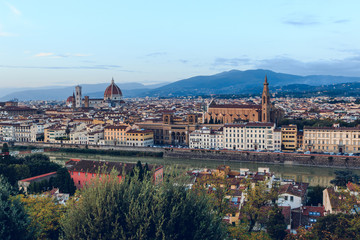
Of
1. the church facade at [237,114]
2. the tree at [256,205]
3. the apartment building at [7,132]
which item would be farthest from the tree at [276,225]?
the apartment building at [7,132]

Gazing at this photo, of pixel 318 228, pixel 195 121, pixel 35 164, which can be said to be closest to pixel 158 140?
pixel 195 121

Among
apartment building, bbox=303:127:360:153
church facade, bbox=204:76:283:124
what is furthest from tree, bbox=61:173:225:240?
church facade, bbox=204:76:283:124

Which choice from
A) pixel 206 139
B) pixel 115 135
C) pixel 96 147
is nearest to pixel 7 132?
pixel 96 147

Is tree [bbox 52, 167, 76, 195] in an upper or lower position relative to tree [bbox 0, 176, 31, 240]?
lower

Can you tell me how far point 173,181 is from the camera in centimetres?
684

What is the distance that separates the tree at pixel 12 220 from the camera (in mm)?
6281

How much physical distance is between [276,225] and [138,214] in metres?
3.32

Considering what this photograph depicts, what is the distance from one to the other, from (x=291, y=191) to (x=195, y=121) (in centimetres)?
1950

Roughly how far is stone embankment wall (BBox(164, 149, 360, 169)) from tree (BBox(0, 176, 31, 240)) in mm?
17940

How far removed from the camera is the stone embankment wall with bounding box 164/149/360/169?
21298 mm

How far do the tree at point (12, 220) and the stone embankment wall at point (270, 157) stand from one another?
17.9m

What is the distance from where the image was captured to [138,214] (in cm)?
607

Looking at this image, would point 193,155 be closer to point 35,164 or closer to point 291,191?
point 35,164

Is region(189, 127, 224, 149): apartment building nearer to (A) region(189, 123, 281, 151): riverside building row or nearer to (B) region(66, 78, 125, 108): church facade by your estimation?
(A) region(189, 123, 281, 151): riverside building row
